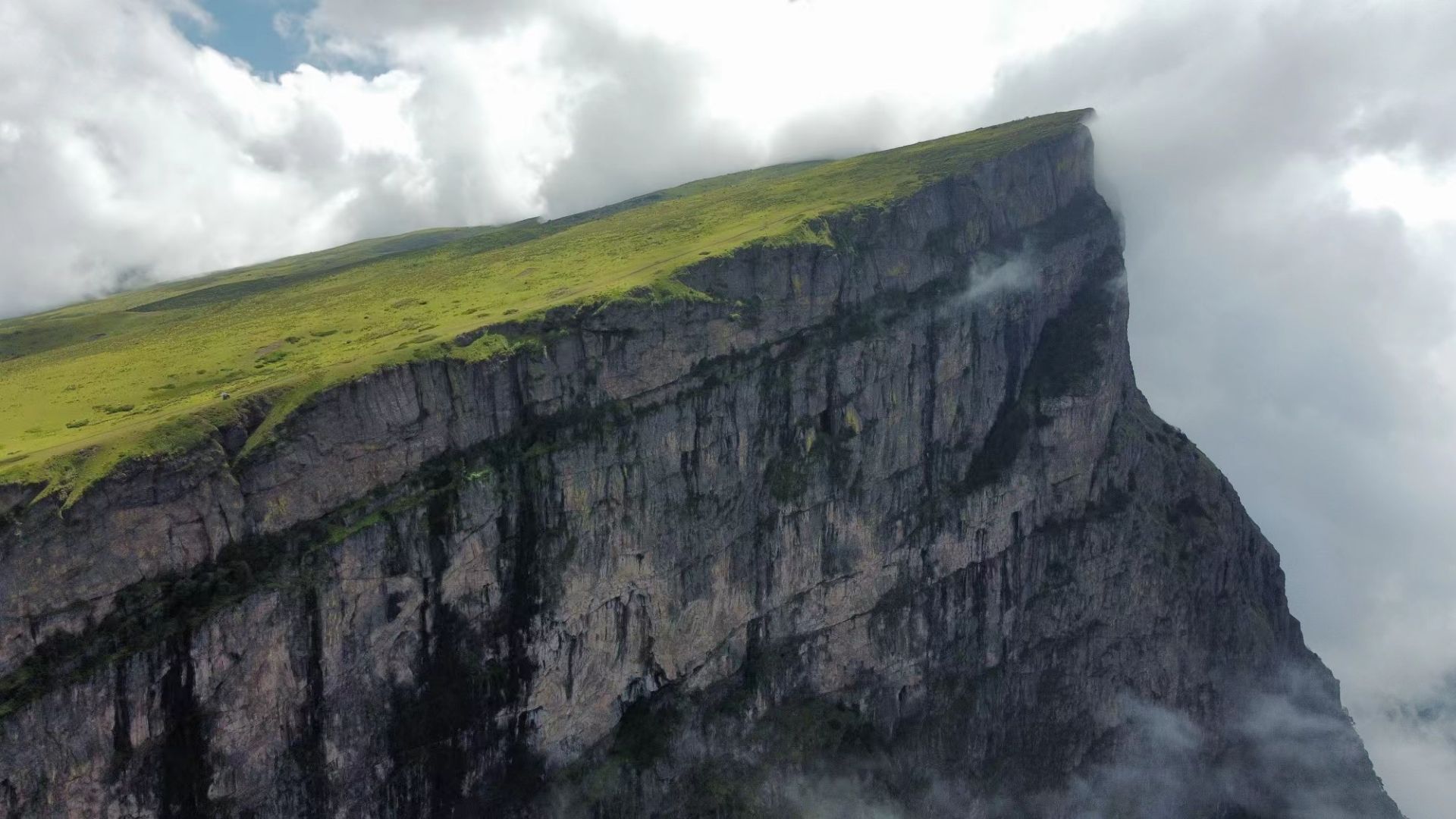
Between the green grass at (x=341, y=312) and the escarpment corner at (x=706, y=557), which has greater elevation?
the green grass at (x=341, y=312)

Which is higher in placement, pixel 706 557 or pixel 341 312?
pixel 341 312

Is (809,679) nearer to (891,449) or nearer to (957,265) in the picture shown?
→ (891,449)

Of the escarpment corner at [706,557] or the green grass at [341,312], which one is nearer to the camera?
the escarpment corner at [706,557]

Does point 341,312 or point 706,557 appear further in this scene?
point 341,312

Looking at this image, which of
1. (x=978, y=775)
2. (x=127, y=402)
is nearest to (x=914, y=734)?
(x=978, y=775)
